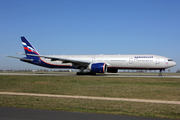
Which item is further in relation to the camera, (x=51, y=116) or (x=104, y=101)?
(x=104, y=101)

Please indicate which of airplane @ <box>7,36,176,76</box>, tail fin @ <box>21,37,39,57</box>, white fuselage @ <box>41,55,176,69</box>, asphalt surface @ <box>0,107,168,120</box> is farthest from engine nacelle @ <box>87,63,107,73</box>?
asphalt surface @ <box>0,107,168,120</box>

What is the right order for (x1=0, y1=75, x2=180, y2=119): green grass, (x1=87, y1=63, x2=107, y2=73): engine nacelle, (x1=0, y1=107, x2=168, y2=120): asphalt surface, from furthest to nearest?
(x1=87, y1=63, x2=107, y2=73): engine nacelle → (x1=0, y1=75, x2=180, y2=119): green grass → (x1=0, y1=107, x2=168, y2=120): asphalt surface

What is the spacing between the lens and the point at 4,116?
24.1ft

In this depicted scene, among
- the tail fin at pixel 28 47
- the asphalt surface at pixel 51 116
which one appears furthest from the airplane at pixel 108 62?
the asphalt surface at pixel 51 116

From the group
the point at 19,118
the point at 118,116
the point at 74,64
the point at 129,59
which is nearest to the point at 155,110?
the point at 118,116

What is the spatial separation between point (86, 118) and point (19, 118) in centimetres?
263

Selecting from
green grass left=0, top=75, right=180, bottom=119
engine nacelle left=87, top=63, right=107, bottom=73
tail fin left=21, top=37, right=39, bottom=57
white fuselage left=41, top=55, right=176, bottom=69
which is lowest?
green grass left=0, top=75, right=180, bottom=119

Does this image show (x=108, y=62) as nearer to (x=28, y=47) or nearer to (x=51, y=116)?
(x=28, y=47)

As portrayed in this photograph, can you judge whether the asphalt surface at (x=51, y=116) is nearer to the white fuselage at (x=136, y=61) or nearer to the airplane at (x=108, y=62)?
the airplane at (x=108, y=62)

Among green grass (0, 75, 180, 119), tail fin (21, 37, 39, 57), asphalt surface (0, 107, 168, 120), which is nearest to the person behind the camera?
asphalt surface (0, 107, 168, 120)

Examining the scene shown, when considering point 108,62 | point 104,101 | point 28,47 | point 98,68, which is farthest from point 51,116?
point 28,47

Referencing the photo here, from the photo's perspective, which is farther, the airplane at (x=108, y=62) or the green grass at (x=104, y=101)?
the airplane at (x=108, y=62)

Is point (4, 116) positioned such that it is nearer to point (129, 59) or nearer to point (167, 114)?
point (167, 114)

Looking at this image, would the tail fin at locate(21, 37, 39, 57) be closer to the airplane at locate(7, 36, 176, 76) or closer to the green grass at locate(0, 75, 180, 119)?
the airplane at locate(7, 36, 176, 76)
